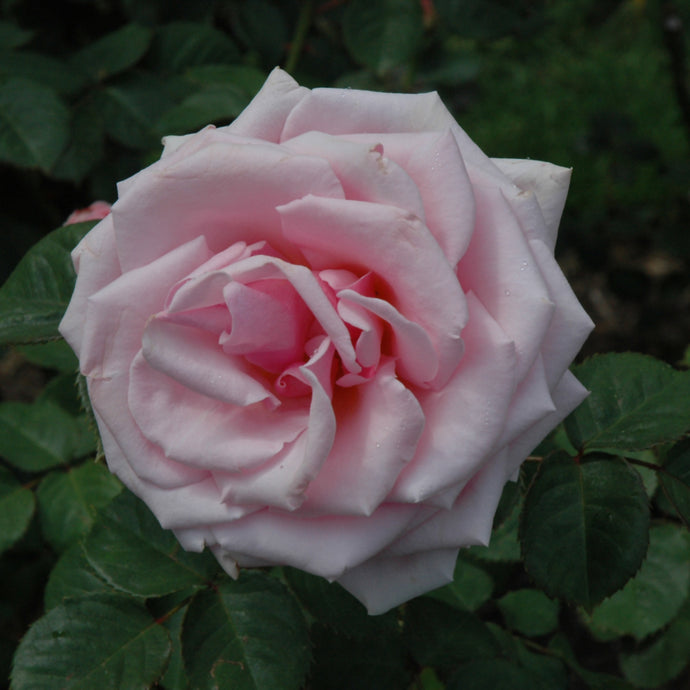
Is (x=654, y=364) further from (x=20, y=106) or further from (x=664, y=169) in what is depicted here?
(x=664, y=169)

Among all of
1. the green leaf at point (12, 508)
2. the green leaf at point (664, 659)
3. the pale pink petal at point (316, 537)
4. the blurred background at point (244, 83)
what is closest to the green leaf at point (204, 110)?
the blurred background at point (244, 83)

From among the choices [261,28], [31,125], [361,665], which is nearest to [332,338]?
[361,665]

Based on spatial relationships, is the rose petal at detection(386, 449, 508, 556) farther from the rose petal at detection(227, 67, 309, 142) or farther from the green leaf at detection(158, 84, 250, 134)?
the green leaf at detection(158, 84, 250, 134)

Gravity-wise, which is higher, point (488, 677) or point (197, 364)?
point (197, 364)

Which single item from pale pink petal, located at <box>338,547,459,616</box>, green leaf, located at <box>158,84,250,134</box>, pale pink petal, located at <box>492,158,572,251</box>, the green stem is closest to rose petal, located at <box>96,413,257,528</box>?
pale pink petal, located at <box>338,547,459,616</box>

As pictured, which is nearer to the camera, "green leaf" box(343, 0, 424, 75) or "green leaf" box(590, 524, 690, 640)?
"green leaf" box(590, 524, 690, 640)

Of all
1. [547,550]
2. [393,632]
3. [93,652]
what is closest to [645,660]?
[393,632]

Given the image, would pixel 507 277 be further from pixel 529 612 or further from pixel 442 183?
pixel 529 612

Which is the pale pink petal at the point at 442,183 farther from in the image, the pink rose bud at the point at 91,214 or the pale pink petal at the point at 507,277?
the pink rose bud at the point at 91,214
